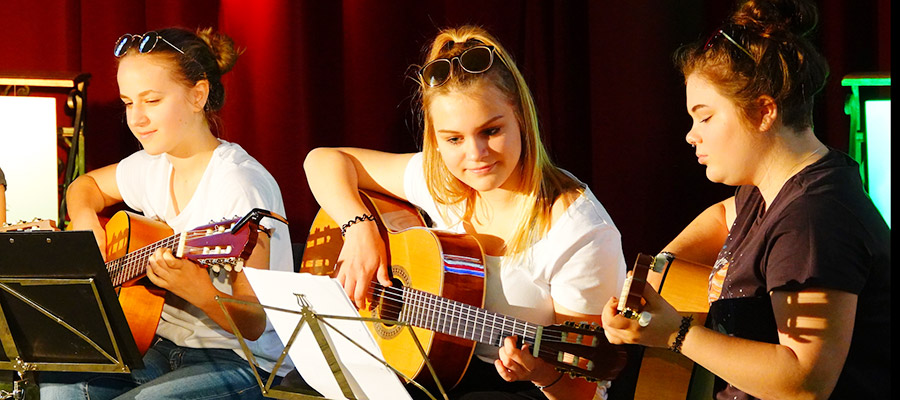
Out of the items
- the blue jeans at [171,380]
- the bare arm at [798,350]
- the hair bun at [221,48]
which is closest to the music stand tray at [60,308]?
the blue jeans at [171,380]

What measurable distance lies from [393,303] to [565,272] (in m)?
0.42

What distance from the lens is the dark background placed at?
2.71 m

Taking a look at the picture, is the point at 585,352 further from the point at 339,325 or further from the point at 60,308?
the point at 60,308

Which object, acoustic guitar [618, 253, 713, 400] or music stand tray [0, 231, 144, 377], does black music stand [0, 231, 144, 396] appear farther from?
acoustic guitar [618, 253, 713, 400]

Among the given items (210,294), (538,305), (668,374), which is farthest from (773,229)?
(210,294)

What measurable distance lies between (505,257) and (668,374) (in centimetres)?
48

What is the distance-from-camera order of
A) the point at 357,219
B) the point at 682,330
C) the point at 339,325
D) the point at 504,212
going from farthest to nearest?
1. the point at 357,219
2. the point at 504,212
3. the point at 339,325
4. the point at 682,330

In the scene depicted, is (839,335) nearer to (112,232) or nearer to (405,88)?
(405,88)

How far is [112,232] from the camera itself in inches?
107

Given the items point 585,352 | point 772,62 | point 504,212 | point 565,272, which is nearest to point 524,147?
point 504,212

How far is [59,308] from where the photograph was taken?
6.88 ft

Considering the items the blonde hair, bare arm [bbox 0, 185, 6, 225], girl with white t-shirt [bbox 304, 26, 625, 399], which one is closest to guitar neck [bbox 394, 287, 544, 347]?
girl with white t-shirt [bbox 304, 26, 625, 399]

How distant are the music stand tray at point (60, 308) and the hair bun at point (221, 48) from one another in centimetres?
91

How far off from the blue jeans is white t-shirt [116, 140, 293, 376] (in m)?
0.04
